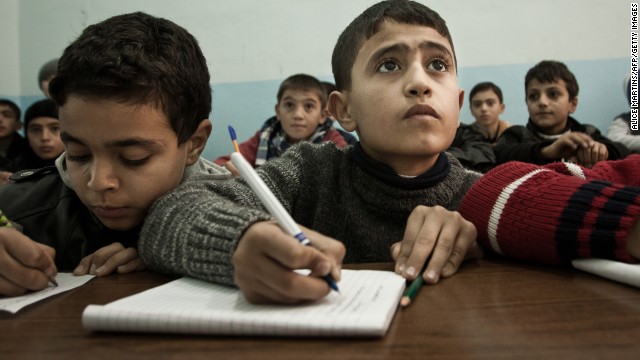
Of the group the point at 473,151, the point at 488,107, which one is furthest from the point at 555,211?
the point at 488,107

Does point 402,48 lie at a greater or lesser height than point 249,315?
greater

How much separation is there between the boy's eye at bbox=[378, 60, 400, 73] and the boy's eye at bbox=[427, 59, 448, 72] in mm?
66

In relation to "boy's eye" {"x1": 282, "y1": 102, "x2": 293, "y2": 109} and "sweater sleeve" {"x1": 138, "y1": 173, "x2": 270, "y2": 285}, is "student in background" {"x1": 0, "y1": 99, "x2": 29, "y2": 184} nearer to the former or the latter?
"boy's eye" {"x1": 282, "y1": 102, "x2": 293, "y2": 109}

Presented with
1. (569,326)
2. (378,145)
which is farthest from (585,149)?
(569,326)

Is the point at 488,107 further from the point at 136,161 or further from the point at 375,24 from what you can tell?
the point at 136,161

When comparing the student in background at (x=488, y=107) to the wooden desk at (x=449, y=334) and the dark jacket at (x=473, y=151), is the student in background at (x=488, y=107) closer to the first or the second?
the dark jacket at (x=473, y=151)

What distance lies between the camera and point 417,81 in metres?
0.86

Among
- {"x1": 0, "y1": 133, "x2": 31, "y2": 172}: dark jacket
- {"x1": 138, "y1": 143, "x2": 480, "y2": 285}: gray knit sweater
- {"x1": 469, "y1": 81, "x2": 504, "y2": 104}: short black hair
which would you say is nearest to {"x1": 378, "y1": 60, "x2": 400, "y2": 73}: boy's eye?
{"x1": 138, "y1": 143, "x2": 480, "y2": 285}: gray knit sweater

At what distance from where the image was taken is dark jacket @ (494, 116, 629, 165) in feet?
7.23

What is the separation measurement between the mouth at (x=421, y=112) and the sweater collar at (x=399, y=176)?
142mm

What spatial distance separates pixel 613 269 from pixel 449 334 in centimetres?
29

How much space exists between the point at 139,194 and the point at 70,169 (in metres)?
0.14

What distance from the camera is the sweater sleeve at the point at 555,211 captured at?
1.89 ft

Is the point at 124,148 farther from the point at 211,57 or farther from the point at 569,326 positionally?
the point at 211,57
